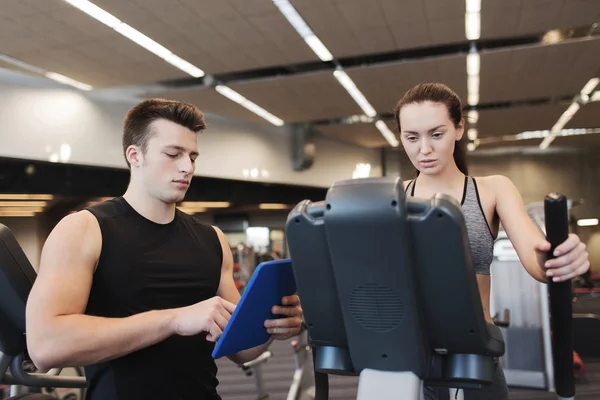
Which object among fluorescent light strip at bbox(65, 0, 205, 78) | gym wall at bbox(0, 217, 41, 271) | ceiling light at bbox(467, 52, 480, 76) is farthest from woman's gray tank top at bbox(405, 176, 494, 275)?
gym wall at bbox(0, 217, 41, 271)

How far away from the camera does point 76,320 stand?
1.36 m

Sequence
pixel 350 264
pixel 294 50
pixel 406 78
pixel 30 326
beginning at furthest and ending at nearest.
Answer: pixel 406 78, pixel 294 50, pixel 30 326, pixel 350 264

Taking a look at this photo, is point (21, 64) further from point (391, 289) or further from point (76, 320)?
point (391, 289)

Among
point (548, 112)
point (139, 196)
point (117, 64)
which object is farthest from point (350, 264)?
point (548, 112)

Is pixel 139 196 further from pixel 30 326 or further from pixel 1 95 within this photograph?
pixel 1 95

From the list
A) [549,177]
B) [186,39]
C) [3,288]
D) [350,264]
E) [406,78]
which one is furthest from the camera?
[549,177]

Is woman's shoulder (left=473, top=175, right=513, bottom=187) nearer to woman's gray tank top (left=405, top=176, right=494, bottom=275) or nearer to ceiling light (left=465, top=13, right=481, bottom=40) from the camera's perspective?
woman's gray tank top (left=405, top=176, right=494, bottom=275)

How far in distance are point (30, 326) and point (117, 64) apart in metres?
7.13

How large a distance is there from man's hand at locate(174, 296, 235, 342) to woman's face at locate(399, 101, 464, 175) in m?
0.62

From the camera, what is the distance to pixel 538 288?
5.22 metres

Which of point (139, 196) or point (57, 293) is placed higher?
point (139, 196)

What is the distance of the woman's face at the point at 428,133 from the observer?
132 centimetres

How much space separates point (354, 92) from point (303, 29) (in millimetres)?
3151

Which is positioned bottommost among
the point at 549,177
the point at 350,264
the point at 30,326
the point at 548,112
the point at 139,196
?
the point at 30,326
